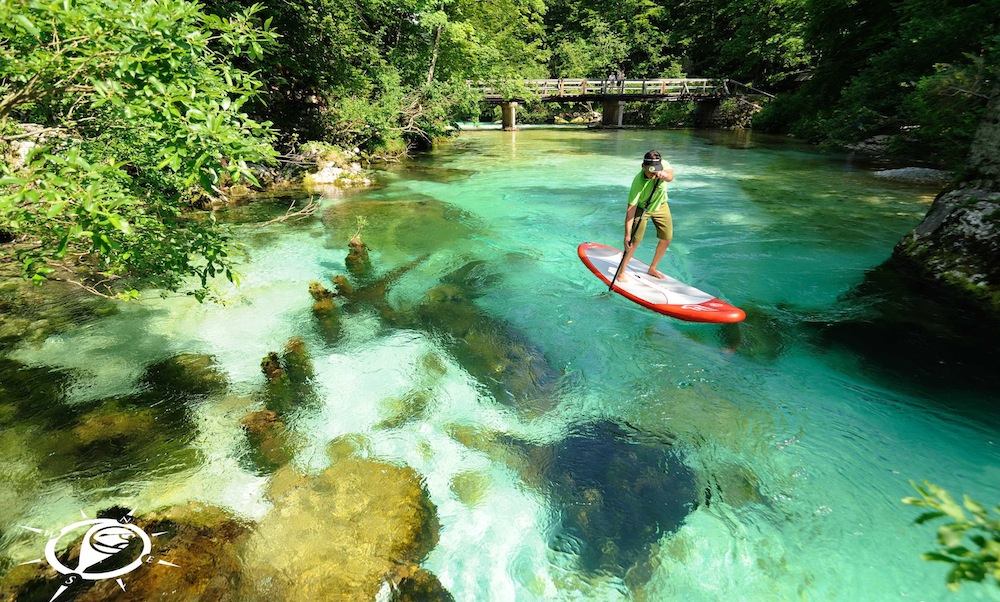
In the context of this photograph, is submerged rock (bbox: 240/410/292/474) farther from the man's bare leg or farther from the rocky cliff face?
the rocky cliff face

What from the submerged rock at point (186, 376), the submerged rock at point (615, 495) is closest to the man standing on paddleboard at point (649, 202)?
the submerged rock at point (615, 495)

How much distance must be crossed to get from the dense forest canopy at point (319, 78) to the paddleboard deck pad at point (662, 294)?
186 inches

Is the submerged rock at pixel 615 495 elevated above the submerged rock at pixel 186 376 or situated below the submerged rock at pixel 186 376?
below

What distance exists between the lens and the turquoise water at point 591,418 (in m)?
3.28

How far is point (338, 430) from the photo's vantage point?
434cm

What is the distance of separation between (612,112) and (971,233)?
30561 millimetres


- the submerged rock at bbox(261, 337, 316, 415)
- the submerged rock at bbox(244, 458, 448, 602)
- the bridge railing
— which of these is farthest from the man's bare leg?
the bridge railing

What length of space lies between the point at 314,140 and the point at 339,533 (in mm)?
14702

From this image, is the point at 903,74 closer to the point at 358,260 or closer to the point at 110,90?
the point at 358,260

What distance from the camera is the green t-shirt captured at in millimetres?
6188

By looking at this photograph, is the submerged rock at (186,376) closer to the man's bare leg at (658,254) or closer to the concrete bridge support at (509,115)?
the man's bare leg at (658,254)

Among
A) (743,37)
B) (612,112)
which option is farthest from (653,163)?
A: (743,37)

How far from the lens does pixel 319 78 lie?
47.4 feet

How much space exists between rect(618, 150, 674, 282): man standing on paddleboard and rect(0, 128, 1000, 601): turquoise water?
1031mm
